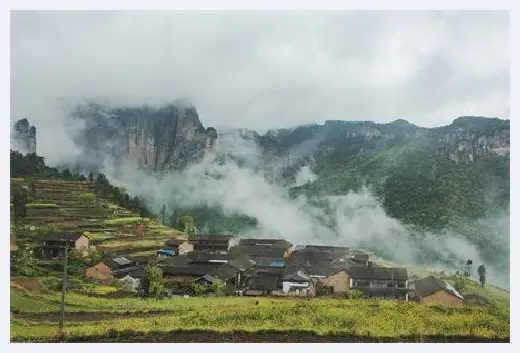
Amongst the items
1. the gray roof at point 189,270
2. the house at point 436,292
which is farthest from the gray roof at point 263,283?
the house at point 436,292

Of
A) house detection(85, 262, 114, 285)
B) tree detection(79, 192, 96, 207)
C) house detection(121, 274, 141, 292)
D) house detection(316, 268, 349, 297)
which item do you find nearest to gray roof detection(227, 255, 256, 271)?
house detection(316, 268, 349, 297)

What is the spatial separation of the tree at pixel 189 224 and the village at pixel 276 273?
455mm

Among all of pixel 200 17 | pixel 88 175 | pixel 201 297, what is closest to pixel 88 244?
pixel 88 175

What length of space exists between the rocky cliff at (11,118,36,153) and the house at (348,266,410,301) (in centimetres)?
655

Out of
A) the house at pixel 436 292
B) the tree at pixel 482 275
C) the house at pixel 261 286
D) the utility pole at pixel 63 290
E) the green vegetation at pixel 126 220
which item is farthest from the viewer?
the green vegetation at pixel 126 220

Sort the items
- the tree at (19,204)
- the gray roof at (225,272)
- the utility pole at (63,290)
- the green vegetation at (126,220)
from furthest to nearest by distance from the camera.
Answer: the green vegetation at (126,220), the gray roof at (225,272), the tree at (19,204), the utility pole at (63,290)

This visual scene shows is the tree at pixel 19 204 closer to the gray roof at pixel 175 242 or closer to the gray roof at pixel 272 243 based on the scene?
the gray roof at pixel 175 242

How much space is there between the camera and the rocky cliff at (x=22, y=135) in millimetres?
10648

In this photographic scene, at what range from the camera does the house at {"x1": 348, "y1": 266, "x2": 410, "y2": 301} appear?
10.9 m

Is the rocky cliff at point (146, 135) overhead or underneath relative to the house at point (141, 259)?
overhead

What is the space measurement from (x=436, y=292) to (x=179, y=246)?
506 cm

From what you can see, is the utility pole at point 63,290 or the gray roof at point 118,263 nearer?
the utility pole at point 63,290

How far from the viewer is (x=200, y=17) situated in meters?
10.6

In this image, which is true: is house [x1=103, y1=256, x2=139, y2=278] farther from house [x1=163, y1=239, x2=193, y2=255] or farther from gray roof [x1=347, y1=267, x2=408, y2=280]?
gray roof [x1=347, y1=267, x2=408, y2=280]
